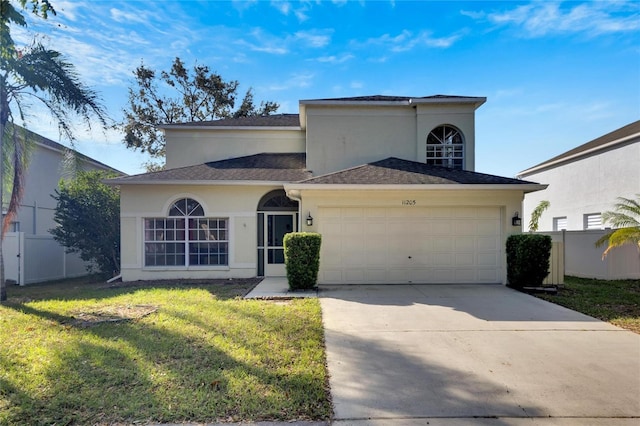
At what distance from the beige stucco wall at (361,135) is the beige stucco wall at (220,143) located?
6.81ft

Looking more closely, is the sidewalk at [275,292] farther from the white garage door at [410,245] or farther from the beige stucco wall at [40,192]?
the beige stucco wall at [40,192]

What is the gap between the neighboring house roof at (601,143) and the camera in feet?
48.3

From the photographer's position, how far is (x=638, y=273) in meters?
11.5

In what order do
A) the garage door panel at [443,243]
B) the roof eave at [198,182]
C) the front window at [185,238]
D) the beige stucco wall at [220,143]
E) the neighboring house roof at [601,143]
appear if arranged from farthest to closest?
the beige stucco wall at [220,143], the neighboring house roof at [601,143], the front window at [185,238], the roof eave at [198,182], the garage door panel at [443,243]

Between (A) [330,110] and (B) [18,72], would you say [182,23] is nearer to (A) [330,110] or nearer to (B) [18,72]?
(B) [18,72]

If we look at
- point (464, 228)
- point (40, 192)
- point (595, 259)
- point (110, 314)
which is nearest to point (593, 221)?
point (595, 259)

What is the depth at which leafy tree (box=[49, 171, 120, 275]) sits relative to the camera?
508 inches

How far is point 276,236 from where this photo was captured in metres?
12.3

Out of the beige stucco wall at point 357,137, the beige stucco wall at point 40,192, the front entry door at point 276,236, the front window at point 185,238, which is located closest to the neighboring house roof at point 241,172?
the front window at point 185,238

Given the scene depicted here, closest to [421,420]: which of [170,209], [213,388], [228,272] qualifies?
[213,388]

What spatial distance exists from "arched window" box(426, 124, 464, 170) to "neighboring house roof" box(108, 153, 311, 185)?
5113mm

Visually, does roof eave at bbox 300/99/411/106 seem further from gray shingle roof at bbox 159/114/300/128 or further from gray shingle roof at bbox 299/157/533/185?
gray shingle roof at bbox 299/157/533/185

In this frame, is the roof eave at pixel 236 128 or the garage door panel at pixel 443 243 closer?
the garage door panel at pixel 443 243

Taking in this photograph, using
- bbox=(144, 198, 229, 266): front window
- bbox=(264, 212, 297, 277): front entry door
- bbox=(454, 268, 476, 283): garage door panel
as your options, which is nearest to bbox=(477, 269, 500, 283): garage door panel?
bbox=(454, 268, 476, 283): garage door panel
